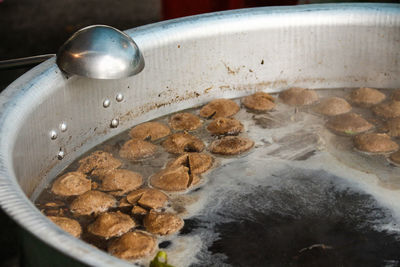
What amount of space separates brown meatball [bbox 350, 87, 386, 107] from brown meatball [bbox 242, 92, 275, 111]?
10.7 inches

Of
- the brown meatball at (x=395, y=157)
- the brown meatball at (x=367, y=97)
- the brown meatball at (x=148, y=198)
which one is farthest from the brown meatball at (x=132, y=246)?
the brown meatball at (x=367, y=97)

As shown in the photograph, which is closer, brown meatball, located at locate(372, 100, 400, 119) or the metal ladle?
the metal ladle

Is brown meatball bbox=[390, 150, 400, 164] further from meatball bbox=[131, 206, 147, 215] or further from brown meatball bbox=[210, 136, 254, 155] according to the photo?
meatball bbox=[131, 206, 147, 215]

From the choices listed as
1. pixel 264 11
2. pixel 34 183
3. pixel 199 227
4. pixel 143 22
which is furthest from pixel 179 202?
pixel 143 22

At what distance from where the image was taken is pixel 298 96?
1.95 meters

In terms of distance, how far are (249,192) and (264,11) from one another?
0.70m

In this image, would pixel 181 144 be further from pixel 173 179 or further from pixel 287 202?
pixel 287 202

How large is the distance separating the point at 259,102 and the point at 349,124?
0.28 metres

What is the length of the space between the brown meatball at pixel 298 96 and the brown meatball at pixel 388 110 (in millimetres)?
196

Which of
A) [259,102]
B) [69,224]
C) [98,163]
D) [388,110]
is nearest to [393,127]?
[388,110]

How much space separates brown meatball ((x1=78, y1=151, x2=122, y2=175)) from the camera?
1.60m

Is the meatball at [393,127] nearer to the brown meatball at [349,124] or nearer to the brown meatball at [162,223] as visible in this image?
the brown meatball at [349,124]

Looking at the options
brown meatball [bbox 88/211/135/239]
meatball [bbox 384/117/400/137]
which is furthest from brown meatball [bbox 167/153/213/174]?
meatball [bbox 384/117/400/137]

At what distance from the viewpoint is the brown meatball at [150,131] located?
5.73ft
